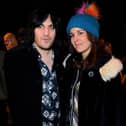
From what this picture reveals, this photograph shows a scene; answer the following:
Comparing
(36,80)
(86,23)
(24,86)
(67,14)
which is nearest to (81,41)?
(86,23)

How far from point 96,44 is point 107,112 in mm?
753

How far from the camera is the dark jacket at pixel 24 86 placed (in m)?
4.87

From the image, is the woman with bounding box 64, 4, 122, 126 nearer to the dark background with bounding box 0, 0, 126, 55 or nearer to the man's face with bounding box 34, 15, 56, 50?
the man's face with bounding box 34, 15, 56, 50

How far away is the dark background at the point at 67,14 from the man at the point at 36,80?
7.46 m

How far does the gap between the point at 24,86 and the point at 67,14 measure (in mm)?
10197

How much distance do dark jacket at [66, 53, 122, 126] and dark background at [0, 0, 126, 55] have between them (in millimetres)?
7602

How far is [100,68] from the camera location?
15.5ft

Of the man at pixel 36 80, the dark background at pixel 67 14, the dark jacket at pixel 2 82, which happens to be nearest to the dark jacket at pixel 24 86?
the man at pixel 36 80

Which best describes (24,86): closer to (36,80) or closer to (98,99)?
(36,80)

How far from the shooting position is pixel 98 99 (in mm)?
4684

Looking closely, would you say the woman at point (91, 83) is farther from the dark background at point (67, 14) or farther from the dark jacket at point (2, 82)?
the dark background at point (67, 14)


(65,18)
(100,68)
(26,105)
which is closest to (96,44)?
(100,68)

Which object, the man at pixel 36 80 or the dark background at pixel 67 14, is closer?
the man at pixel 36 80

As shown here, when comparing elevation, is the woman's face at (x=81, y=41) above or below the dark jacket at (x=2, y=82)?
above
